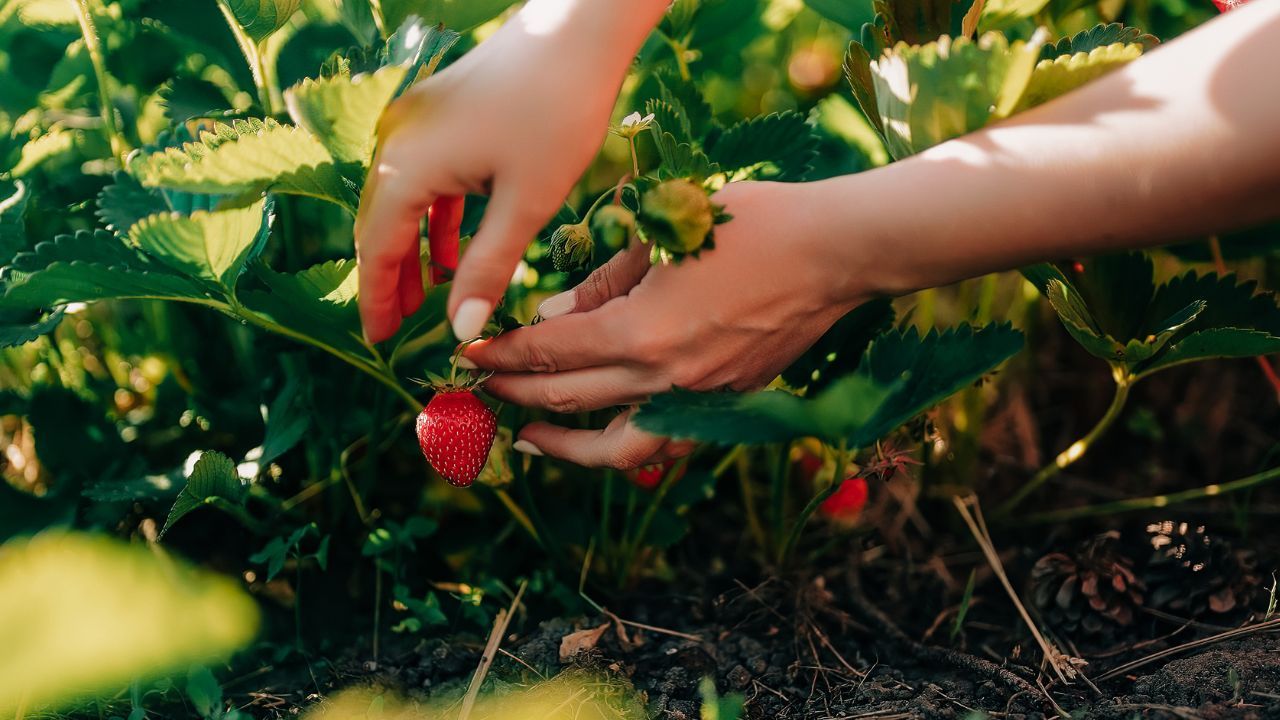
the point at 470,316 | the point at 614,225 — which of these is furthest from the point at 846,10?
the point at 470,316

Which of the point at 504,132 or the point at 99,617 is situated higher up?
the point at 504,132

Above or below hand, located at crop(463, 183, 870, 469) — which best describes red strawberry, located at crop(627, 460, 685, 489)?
below

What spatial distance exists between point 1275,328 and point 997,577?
422 mm

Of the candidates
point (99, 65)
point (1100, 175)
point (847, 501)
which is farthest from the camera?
point (847, 501)

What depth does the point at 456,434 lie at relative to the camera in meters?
0.82

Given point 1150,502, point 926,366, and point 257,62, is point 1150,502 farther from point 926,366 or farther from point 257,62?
point 257,62

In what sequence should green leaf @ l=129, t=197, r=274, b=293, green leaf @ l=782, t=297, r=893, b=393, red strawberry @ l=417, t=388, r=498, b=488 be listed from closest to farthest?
green leaf @ l=129, t=197, r=274, b=293
red strawberry @ l=417, t=388, r=498, b=488
green leaf @ l=782, t=297, r=893, b=393

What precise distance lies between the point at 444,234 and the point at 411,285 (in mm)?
54

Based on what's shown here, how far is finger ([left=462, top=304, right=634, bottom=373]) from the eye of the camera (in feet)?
2.52

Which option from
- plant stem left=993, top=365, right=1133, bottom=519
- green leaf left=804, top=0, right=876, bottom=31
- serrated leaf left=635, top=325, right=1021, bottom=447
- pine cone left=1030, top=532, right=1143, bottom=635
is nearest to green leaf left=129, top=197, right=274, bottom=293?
serrated leaf left=635, top=325, right=1021, bottom=447

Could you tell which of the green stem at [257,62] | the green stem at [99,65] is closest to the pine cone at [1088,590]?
the green stem at [257,62]

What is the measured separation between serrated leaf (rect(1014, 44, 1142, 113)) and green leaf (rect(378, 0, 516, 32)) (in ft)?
1.62

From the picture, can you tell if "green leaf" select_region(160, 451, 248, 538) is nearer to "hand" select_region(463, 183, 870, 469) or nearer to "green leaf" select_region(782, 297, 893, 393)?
"hand" select_region(463, 183, 870, 469)

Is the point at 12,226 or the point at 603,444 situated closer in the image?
the point at 603,444
